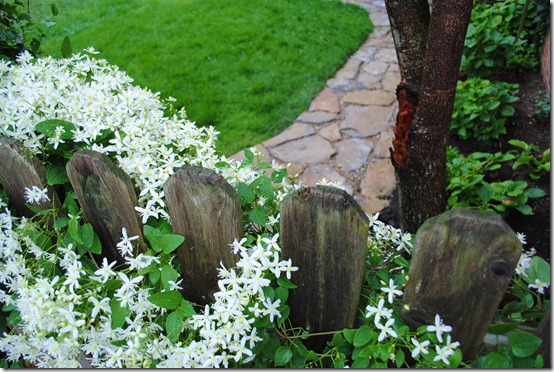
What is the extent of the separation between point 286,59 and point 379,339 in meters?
4.16

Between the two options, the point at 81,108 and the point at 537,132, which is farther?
the point at 537,132

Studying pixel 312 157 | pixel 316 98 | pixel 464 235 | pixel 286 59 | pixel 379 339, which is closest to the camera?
pixel 464 235

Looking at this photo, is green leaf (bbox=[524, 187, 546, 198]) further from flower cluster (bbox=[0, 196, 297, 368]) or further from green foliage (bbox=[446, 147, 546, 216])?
flower cluster (bbox=[0, 196, 297, 368])

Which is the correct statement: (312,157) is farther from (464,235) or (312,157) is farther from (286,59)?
(464,235)

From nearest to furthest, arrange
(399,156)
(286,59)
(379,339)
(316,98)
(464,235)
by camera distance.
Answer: (464,235) < (379,339) < (399,156) < (316,98) < (286,59)

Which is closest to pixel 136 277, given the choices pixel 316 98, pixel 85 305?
pixel 85 305

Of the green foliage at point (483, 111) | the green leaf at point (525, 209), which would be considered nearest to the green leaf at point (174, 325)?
the green leaf at point (525, 209)

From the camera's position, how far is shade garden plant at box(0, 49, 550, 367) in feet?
4.48

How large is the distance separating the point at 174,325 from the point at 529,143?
3.05 meters

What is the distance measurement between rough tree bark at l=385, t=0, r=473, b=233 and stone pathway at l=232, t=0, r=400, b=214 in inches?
43.1

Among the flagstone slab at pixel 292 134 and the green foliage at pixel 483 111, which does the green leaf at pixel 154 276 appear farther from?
the green foliage at pixel 483 111

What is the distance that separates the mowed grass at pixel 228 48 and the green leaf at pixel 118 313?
256 cm

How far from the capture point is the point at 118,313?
143 cm

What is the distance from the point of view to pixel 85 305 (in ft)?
4.94
